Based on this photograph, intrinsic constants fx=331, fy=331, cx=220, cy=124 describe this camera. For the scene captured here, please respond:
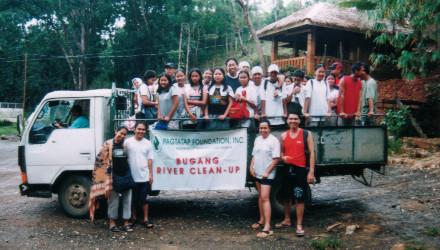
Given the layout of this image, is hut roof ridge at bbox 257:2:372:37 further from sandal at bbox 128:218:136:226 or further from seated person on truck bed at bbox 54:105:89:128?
sandal at bbox 128:218:136:226

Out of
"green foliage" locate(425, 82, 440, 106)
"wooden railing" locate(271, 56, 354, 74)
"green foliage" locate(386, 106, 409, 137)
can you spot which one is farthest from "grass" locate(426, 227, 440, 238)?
"wooden railing" locate(271, 56, 354, 74)

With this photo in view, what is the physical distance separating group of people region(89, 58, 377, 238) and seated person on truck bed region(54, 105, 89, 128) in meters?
0.83

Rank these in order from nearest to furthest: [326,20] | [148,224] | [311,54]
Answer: [148,224] < [326,20] < [311,54]

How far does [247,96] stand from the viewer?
17.6ft

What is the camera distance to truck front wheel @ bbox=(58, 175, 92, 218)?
5.38 meters

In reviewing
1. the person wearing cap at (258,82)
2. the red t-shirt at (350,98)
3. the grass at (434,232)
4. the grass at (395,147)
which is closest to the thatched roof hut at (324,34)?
the grass at (395,147)

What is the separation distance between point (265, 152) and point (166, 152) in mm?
1590

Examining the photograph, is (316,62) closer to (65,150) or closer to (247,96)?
(247,96)

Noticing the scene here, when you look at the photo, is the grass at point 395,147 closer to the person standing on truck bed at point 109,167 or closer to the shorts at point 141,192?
the shorts at point 141,192

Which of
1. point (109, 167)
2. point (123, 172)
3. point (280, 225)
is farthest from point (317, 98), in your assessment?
point (109, 167)

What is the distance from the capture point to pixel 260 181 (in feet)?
15.9

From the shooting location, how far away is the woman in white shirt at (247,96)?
17.4 feet

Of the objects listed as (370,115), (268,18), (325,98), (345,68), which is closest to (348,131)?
(370,115)

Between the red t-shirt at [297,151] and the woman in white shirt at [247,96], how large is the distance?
810 millimetres
